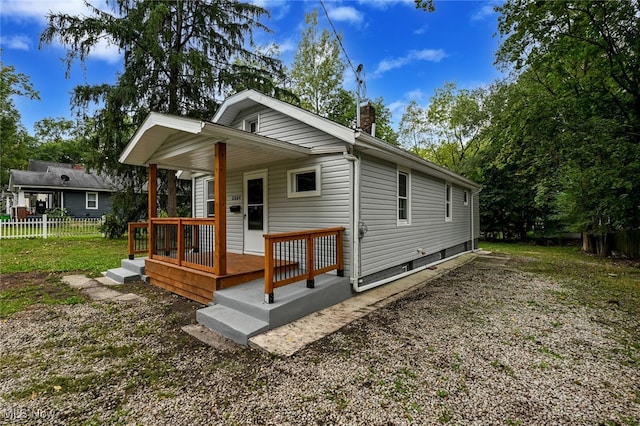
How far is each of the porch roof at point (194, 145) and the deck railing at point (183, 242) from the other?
1170 millimetres

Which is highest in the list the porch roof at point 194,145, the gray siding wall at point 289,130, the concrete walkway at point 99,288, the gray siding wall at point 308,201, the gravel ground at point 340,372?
the gray siding wall at point 289,130

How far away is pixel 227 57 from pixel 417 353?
12511 mm

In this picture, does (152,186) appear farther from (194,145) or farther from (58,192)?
(58,192)

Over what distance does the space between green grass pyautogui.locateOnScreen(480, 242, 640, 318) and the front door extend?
19.1 feet

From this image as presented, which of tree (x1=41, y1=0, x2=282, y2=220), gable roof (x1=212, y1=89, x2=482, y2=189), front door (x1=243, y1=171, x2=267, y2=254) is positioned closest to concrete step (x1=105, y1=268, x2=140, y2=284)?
front door (x1=243, y1=171, x2=267, y2=254)

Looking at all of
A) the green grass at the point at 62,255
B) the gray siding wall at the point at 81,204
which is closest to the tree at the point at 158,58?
the green grass at the point at 62,255

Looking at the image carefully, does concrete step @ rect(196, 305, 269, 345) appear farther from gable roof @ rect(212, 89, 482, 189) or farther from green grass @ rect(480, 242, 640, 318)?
green grass @ rect(480, 242, 640, 318)

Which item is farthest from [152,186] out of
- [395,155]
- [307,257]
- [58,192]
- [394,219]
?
[58,192]

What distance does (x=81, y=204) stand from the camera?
→ 2203cm

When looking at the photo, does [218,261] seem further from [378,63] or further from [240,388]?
[378,63]

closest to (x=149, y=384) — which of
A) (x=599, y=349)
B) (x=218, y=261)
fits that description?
(x=218, y=261)

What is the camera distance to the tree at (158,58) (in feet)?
31.6

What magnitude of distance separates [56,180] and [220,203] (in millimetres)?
24565

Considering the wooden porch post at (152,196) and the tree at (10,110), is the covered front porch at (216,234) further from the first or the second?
the tree at (10,110)
